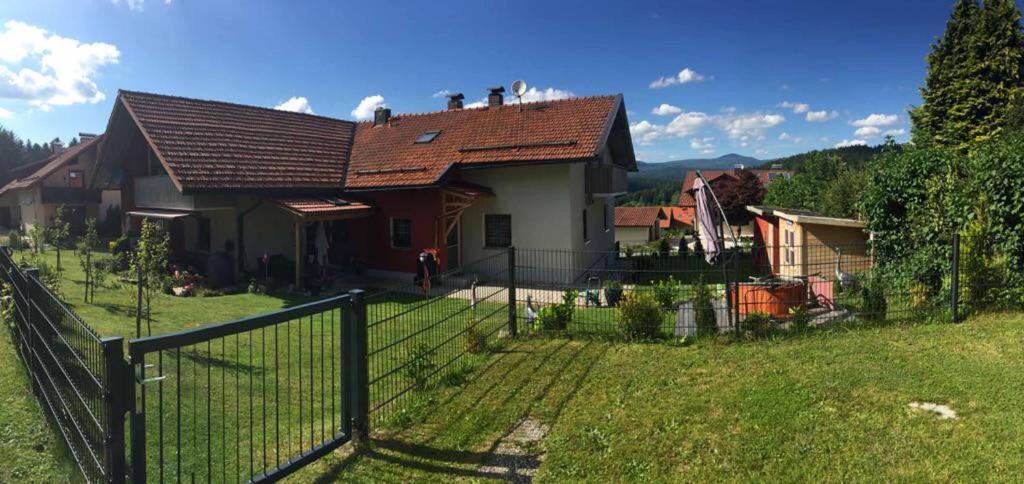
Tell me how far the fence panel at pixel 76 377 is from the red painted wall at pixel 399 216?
11.6 meters

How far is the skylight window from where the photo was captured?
20152mm

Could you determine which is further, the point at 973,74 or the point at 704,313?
the point at 973,74

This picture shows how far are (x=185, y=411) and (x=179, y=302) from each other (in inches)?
331

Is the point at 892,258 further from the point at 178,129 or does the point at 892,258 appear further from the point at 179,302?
the point at 178,129

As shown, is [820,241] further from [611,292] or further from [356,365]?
[356,365]

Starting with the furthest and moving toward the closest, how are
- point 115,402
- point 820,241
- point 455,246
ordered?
point 455,246
point 820,241
point 115,402

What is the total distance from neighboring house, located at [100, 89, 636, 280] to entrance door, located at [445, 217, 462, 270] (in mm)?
48

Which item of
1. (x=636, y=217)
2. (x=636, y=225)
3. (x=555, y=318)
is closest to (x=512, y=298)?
(x=555, y=318)

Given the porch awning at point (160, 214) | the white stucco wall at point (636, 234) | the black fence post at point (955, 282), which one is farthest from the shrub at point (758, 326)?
the white stucco wall at point (636, 234)

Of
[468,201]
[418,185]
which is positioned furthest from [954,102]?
[418,185]

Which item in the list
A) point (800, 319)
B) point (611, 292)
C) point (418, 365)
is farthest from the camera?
point (611, 292)

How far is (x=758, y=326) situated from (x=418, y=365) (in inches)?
194

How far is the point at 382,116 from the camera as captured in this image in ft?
76.2

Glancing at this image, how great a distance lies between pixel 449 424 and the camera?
534 centimetres
